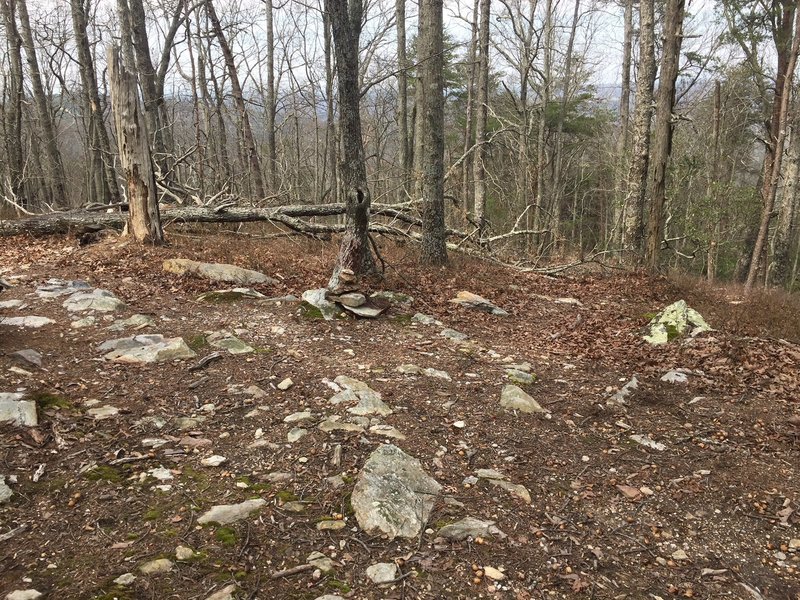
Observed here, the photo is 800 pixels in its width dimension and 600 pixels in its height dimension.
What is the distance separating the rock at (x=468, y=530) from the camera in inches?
112

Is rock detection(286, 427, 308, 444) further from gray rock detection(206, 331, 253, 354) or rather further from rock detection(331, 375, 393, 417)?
gray rock detection(206, 331, 253, 354)

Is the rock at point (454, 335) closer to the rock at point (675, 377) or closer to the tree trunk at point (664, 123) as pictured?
the rock at point (675, 377)

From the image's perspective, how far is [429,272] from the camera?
8.59 m

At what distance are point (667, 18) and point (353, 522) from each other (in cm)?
1084

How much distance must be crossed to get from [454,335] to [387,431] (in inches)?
99.3

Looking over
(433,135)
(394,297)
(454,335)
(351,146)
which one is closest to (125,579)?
(454,335)

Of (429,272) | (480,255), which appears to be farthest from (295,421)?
(480,255)

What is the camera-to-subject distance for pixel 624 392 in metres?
4.91

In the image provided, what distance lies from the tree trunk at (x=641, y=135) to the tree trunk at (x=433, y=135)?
444 centimetres

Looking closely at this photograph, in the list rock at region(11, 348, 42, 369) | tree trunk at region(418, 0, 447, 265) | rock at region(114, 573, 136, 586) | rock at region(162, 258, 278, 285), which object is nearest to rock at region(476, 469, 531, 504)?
rock at region(114, 573, 136, 586)

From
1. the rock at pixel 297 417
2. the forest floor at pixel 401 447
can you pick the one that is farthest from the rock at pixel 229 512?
the rock at pixel 297 417

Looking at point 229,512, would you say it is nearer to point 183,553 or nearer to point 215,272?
point 183,553

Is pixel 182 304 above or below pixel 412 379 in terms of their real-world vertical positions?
above

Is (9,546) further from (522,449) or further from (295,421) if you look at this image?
(522,449)
